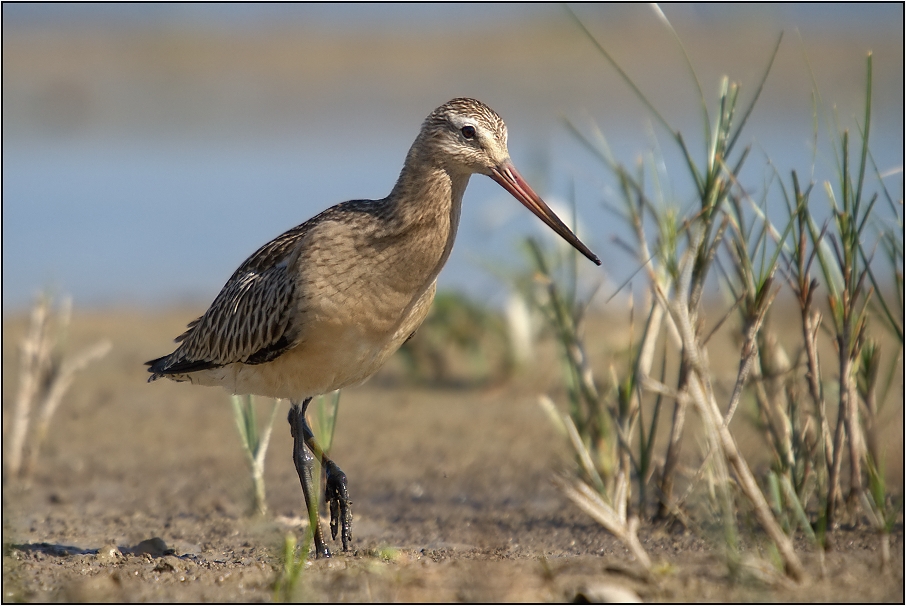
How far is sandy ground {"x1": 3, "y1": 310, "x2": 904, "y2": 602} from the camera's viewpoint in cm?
340

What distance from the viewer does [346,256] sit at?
14.4ft

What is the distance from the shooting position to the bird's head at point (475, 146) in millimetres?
4316

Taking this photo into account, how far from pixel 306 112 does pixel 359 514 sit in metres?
16.1

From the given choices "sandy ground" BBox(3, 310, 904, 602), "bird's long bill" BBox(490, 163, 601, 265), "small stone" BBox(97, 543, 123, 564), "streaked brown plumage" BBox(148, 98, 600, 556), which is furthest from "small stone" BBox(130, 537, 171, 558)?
"bird's long bill" BBox(490, 163, 601, 265)

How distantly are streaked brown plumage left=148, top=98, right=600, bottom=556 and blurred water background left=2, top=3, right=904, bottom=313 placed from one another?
1.75 meters

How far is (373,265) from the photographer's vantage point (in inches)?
171

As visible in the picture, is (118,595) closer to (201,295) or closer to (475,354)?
(475,354)

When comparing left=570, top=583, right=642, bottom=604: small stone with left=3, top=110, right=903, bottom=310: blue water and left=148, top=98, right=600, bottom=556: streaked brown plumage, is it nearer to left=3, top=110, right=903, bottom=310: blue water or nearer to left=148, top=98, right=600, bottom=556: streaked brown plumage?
left=148, top=98, right=600, bottom=556: streaked brown plumage

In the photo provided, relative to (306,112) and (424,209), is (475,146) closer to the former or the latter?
(424,209)

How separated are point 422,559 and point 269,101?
18.4 m

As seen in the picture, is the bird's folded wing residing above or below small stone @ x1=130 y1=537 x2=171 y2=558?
above

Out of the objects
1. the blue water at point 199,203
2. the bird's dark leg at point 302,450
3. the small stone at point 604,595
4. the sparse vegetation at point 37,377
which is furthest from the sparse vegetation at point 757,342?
the blue water at point 199,203

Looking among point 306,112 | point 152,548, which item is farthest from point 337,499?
point 306,112

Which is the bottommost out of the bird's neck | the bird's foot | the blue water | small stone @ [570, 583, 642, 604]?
small stone @ [570, 583, 642, 604]
